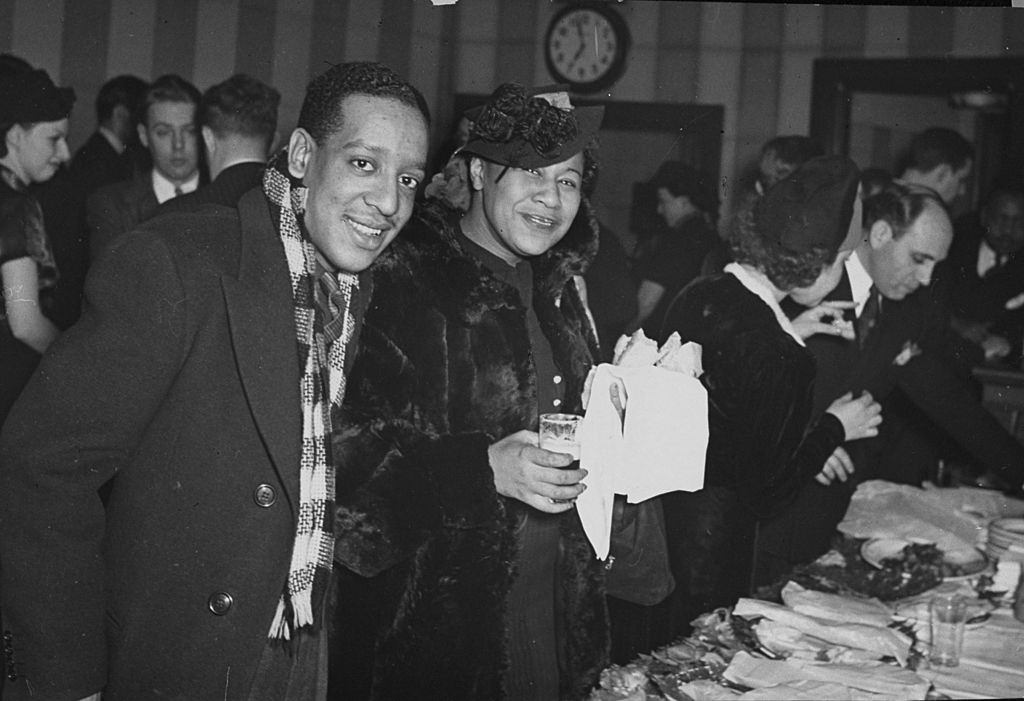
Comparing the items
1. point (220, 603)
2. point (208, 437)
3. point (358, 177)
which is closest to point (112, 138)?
point (358, 177)

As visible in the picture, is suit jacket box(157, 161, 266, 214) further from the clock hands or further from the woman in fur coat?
the clock hands

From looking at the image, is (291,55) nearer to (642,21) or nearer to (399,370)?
(399,370)

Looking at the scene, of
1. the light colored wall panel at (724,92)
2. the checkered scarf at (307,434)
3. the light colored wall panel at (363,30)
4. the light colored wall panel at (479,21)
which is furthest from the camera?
the light colored wall panel at (724,92)

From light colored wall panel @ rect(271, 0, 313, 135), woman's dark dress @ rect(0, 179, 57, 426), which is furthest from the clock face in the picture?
woman's dark dress @ rect(0, 179, 57, 426)

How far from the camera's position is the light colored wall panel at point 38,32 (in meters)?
1.77

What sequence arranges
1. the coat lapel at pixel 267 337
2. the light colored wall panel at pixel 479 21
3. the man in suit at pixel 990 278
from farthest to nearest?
the man in suit at pixel 990 278
the light colored wall panel at pixel 479 21
the coat lapel at pixel 267 337

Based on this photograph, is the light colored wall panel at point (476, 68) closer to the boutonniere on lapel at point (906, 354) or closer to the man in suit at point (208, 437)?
the man in suit at point (208, 437)

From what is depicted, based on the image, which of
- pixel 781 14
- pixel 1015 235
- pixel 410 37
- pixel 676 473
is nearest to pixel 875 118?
pixel 781 14

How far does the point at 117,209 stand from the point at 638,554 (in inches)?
49.4

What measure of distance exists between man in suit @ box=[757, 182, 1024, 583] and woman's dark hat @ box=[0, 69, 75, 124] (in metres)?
1.58

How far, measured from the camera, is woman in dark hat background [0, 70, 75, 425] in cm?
174

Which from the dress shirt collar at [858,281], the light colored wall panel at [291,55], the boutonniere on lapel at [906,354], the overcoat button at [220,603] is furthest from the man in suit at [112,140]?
the boutonniere on lapel at [906,354]

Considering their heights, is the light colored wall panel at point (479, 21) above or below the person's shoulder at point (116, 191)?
above

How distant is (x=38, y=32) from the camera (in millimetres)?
1781
